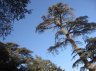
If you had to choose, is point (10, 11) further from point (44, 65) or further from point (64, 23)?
point (44, 65)

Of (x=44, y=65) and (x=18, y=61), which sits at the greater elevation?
(x=44, y=65)

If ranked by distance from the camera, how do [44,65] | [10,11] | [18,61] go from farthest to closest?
[44,65], [18,61], [10,11]

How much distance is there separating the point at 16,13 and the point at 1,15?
38.5 inches

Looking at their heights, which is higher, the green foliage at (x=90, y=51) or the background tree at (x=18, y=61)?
the background tree at (x=18, y=61)

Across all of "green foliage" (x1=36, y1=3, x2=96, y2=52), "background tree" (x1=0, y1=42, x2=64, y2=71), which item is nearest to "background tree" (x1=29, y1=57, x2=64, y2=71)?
"background tree" (x1=0, y1=42, x2=64, y2=71)

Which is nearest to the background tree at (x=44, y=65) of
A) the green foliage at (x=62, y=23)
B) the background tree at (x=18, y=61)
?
the background tree at (x=18, y=61)

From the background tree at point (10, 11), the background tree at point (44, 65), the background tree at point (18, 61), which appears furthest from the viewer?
the background tree at point (44, 65)

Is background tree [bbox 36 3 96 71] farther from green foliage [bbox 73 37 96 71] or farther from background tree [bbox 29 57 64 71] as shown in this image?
background tree [bbox 29 57 64 71]

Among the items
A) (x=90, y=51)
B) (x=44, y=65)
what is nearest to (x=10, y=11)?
(x=90, y=51)

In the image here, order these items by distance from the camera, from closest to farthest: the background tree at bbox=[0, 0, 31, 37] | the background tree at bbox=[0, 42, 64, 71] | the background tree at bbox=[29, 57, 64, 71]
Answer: the background tree at bbox=[0, 0, 31, 37]
the background tree at bbox=[0, 42, 64, 71]
the background tree at bbox=[29, 57, 64, 71]

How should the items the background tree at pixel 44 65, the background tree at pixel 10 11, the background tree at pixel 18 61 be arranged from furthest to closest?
the background tree at pixel 44 65 < the background tree at pixel 18 61 < the background tree at pixel 10 11

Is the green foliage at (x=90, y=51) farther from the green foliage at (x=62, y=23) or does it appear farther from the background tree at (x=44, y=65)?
the background tree at (x=44, y=65)

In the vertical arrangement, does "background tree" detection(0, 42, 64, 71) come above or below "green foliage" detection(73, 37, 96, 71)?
above

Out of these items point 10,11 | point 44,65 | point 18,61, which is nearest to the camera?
point 10,11
